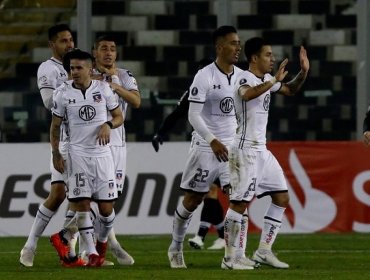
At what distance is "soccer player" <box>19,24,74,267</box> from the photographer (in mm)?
14062

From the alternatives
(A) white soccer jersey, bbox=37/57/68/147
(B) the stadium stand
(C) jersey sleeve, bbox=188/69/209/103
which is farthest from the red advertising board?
(C) jersey sleeve, bbox=188/69/209/103

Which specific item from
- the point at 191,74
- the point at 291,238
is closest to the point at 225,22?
the point at 191,74

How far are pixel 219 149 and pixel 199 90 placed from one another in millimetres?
712

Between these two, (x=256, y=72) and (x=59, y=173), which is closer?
(x=256, y=72)

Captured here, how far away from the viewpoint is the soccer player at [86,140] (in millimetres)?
13453

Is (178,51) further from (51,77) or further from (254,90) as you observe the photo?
(254,90)

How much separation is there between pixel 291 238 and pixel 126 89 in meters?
4.87

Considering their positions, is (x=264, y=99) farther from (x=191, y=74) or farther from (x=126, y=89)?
(x=191, y=74)

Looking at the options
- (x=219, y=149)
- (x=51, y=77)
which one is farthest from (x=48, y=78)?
(x=219, y=149)

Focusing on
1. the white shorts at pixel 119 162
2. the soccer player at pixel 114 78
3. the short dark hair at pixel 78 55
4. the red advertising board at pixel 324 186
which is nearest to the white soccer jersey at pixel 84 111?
the short dark hair at pixel 78 55

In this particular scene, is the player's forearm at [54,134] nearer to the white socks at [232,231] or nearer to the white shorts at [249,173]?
the white shorts at [249,173]

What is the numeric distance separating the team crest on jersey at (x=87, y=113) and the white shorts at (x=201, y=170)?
1.04 m

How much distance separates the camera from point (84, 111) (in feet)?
44.2

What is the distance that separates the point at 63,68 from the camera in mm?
14398
